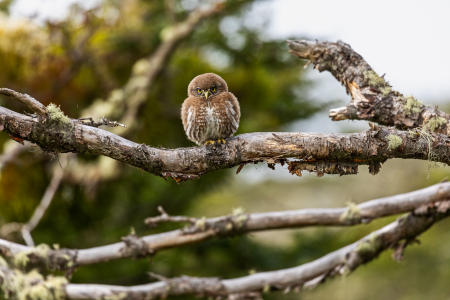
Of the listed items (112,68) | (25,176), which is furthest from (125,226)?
(112,68)

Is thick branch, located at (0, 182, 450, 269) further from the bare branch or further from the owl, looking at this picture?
the bare branch

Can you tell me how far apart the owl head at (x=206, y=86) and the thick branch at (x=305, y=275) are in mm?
1573

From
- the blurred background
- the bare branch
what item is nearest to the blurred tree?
the blurred background

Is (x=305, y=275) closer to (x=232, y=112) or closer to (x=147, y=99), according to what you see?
(x=232, y=112)

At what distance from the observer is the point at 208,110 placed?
3.60m

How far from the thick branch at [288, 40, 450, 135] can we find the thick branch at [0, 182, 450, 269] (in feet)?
2.72

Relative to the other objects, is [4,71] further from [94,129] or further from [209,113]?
[94,129]

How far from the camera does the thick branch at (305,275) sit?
4.17 meters

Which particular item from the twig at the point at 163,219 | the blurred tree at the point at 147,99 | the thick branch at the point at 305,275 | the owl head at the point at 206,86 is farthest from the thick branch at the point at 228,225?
the blurred tree at the point at 147,99

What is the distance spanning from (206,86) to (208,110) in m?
0.19

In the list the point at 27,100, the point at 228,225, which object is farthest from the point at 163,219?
the point at 27,100

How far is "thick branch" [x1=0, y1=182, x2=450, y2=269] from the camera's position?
3.99 meters

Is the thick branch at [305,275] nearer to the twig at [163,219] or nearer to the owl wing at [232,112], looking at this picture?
the twig at [163,219]

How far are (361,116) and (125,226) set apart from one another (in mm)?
5453
